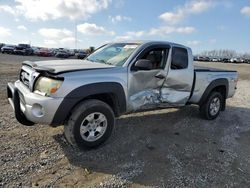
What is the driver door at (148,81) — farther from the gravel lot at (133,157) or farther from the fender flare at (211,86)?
the fender flare at (211,86)

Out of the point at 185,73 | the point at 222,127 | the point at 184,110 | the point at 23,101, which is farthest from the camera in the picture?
the point at 184,110

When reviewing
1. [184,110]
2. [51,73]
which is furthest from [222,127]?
[51,73]

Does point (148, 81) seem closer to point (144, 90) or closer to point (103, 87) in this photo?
point (144, 90)

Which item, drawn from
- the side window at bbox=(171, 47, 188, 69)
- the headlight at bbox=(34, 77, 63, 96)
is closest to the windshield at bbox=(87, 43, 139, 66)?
the side window at bbox=(171, 47, 188, 69)

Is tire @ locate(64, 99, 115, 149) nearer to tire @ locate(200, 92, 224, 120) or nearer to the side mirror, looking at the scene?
the side mirror

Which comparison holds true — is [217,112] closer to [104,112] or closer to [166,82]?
[166,82]

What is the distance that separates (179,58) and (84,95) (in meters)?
2.63

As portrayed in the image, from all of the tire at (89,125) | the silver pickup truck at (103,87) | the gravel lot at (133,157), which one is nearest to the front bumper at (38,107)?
the silver pickup truck at (103,87)

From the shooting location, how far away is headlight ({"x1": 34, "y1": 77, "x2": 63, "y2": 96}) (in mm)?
3734

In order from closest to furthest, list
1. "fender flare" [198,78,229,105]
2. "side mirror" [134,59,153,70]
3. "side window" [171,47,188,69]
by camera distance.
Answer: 1. "side mirror" [134,59,153,70]
2. "side window" [171,47,188,69]
3. "fender flare" [198,78,229,105]

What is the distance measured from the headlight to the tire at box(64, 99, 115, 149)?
47 centimetres

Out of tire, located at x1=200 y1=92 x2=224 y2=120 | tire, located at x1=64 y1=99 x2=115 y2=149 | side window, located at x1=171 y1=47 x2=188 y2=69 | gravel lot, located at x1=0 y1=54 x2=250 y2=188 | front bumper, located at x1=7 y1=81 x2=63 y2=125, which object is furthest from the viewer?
tire, located at x1=200 y1=92 x2=224 y2=120

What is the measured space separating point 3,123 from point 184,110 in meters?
4.76

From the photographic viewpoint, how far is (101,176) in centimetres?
351
